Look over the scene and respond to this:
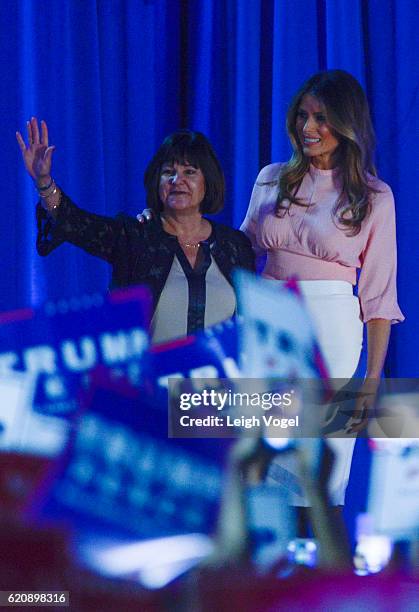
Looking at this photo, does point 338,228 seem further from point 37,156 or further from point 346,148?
point 37,156

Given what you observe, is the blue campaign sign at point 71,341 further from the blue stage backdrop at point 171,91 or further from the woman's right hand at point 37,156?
the woman's right hand at point 37,156

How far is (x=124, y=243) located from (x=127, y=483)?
0.46 metres

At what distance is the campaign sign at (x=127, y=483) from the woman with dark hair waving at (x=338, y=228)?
15.3 inches

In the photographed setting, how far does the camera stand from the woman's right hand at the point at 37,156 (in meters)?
1.63

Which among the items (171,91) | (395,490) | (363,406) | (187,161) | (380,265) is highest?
(171,91)

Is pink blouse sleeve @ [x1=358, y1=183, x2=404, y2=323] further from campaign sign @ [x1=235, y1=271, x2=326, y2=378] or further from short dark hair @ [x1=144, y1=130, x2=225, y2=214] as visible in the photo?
short dark hair @ [x1=144, y1=130, x2=225, y2=214]

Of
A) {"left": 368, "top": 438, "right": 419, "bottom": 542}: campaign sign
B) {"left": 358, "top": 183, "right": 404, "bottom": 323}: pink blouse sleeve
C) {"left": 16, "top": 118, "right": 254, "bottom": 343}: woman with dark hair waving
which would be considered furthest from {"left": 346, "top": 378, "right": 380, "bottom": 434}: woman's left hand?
{"left": 16, "top": 118, "right": 254, "bottom": 343}: woman with dark hair waving

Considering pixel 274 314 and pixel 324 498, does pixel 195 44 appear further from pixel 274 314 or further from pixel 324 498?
pixel 324 498

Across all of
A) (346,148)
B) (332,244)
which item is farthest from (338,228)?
(346,148)

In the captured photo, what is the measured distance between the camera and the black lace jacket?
1.66 metres

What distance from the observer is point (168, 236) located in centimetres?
171

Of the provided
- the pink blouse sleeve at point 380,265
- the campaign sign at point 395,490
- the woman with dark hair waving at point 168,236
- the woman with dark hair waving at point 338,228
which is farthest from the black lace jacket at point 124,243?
the campaign sign at point 395,490

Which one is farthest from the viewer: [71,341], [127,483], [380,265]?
[380,265]

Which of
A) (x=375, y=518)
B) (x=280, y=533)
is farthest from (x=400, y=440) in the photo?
(x=280, y=533)
